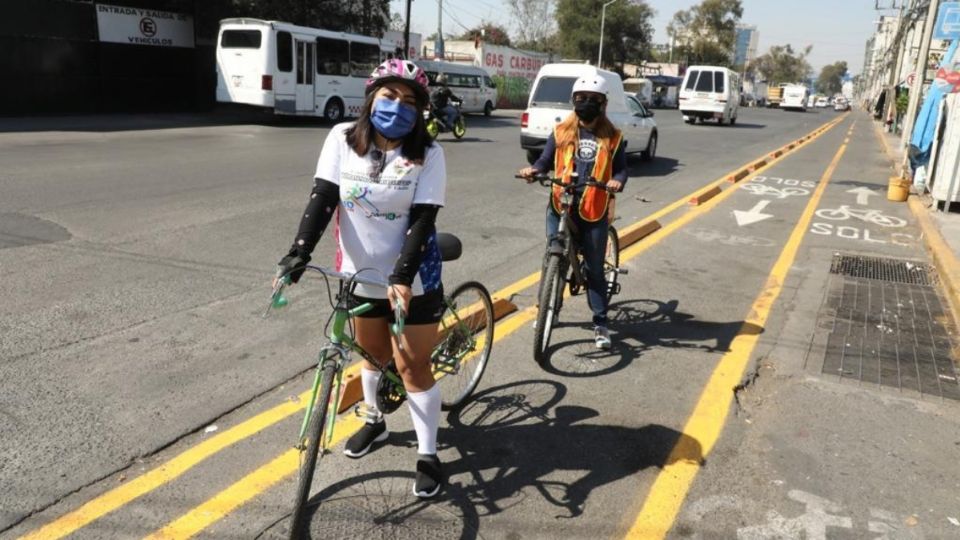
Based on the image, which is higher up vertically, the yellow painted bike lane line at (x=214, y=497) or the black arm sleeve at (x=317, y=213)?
the black arm sleeve at (x=317, y=213)

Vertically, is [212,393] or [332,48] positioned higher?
[332,48]

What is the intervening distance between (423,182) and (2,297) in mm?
4065

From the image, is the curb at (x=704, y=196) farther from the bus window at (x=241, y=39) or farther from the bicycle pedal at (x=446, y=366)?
the bus window at (x=241, y=39)

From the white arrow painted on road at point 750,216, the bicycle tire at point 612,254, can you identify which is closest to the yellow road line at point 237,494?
the bicycle tire at point 612,254

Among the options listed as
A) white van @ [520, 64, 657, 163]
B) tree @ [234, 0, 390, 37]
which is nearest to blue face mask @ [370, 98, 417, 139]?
white van @ [520, 64, 657, 163]

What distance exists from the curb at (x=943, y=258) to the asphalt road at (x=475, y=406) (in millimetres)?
343

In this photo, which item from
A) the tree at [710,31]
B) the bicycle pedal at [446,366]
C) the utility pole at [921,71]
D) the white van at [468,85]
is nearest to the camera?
the bicycle pedal at [446,366]

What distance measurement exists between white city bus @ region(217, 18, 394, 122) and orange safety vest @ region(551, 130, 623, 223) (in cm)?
1728

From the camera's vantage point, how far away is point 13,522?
2748 mm

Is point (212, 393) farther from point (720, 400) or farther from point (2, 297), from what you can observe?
point (720, 400)

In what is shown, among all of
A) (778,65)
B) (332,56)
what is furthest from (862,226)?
(778,65)

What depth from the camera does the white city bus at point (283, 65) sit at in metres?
20.0

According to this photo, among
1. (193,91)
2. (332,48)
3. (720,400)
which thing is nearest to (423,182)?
(720,400)

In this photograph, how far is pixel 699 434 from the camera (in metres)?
3.75
